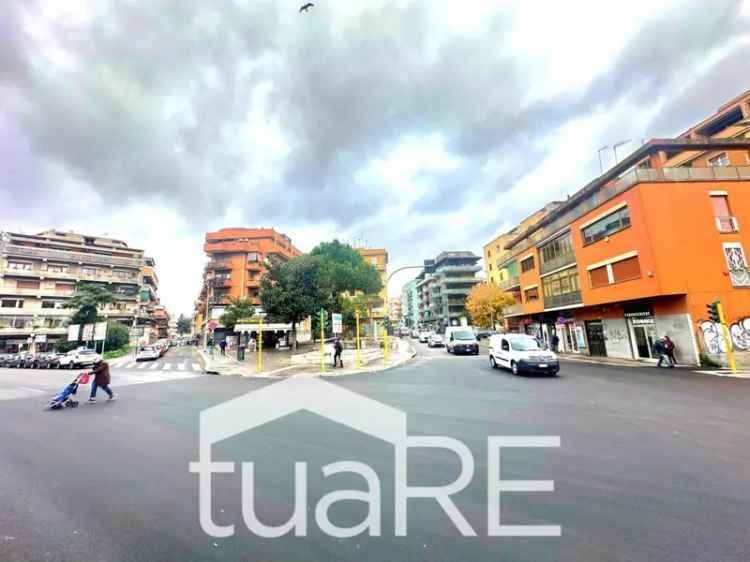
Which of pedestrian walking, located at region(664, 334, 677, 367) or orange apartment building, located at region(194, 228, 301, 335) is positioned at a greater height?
orange apartment building, located at region(194, 228, 301, 335)

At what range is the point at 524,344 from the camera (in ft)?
50.4

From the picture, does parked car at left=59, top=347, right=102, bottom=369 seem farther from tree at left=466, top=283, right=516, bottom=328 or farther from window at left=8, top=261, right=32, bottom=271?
tree at left=466, top=283, right=516, bottom=328

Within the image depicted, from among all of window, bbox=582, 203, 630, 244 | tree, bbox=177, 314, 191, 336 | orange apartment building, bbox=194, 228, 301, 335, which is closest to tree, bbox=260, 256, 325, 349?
orange apartment building, bbox=194, 228, 301, 335

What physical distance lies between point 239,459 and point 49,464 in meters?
3.15

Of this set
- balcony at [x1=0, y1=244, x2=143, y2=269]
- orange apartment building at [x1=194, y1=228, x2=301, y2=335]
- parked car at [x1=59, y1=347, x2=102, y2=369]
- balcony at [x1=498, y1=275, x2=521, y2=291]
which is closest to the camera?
parked car at [x1=59, y1=347, x2=102, y2=369]

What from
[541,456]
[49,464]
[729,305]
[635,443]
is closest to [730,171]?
[729,305]

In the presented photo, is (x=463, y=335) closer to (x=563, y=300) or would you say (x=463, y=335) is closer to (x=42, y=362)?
(x=563, y=300)

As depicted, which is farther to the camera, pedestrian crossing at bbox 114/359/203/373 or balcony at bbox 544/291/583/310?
balcony at bbox 544/291/583/310

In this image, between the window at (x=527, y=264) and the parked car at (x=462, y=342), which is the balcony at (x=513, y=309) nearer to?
the window at (x=527, y=264)

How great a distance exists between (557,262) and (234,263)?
47.5m

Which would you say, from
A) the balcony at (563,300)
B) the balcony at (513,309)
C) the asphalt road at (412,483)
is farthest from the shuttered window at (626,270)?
the balcony at (513,309)

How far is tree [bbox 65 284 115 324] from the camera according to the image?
1433 inches

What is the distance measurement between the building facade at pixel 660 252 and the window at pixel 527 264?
246 inches

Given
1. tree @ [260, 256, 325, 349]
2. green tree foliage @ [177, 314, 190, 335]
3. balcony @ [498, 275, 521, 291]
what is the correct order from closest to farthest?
1. tree @ [260, 256, 325, 349]
2. balcony @ [498, 275, 521, 291]
3. green tree foliage @ [177, 314, 190, 335]
